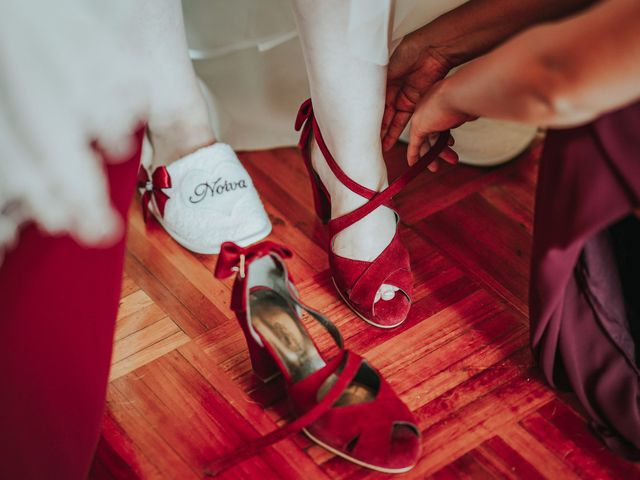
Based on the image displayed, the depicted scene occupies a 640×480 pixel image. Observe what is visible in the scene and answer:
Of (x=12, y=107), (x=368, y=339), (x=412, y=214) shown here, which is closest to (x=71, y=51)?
(x=12, y=107)

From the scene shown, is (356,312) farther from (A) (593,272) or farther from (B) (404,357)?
(A) (593,272)

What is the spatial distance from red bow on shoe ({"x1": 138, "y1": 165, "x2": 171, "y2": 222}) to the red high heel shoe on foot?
0.22 m

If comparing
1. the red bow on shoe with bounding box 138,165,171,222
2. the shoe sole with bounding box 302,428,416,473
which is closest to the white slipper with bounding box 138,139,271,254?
the red bow on shoe with bounding box 138,165,171,222

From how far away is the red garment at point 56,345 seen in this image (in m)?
0.76

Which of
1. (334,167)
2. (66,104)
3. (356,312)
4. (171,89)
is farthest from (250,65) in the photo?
(66,104)

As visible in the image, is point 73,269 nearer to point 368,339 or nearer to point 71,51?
point 71,51

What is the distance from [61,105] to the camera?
73 cm

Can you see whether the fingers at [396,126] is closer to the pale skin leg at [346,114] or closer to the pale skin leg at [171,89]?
the pale skin leg at [346,114]

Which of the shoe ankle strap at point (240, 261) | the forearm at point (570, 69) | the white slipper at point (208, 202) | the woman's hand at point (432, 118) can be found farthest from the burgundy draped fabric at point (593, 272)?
the white slipper at point (208, 202)

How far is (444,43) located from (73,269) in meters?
0.55

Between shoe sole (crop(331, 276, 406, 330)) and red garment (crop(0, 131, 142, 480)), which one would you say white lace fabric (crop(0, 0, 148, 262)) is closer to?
red garment (crop(0, 131, 142, 480))

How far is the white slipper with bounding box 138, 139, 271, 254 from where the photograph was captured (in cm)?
114

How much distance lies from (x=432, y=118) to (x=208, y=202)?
0.37 metres

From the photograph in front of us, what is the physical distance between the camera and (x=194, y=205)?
3.76 ft
